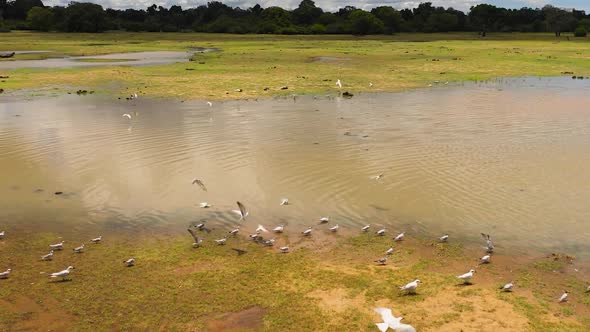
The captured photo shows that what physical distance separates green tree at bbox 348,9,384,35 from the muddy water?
346 ft

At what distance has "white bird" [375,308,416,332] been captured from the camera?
770cm

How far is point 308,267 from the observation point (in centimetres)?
1035

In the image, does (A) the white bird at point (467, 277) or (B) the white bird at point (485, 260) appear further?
(B) the white bird at point (485, 260)

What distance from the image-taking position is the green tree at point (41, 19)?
129 metres

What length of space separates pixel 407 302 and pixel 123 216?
24.8 ft

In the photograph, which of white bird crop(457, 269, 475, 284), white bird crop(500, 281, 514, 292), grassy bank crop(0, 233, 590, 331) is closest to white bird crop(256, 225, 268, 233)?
grassy bank crop(0, 233, 590, 331)

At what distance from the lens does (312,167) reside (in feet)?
55.7

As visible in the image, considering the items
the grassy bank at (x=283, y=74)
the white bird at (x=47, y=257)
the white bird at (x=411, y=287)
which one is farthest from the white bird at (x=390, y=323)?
the grassy bank at (x=283, y=74)

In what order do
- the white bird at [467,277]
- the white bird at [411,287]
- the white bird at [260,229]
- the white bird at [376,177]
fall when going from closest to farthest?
the white bird at [411,287], the white bird at [467,277], the white bird at [260,229], the white bird at [376,177]

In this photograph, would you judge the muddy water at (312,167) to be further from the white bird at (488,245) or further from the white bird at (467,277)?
the white bird at (467,277)

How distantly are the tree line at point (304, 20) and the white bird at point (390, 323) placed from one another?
379 feet

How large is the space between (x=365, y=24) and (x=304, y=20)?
107 feet

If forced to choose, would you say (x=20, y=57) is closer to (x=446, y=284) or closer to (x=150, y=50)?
(x=150, y=50)

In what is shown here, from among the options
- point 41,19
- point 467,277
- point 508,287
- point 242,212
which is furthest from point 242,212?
point 41,19
